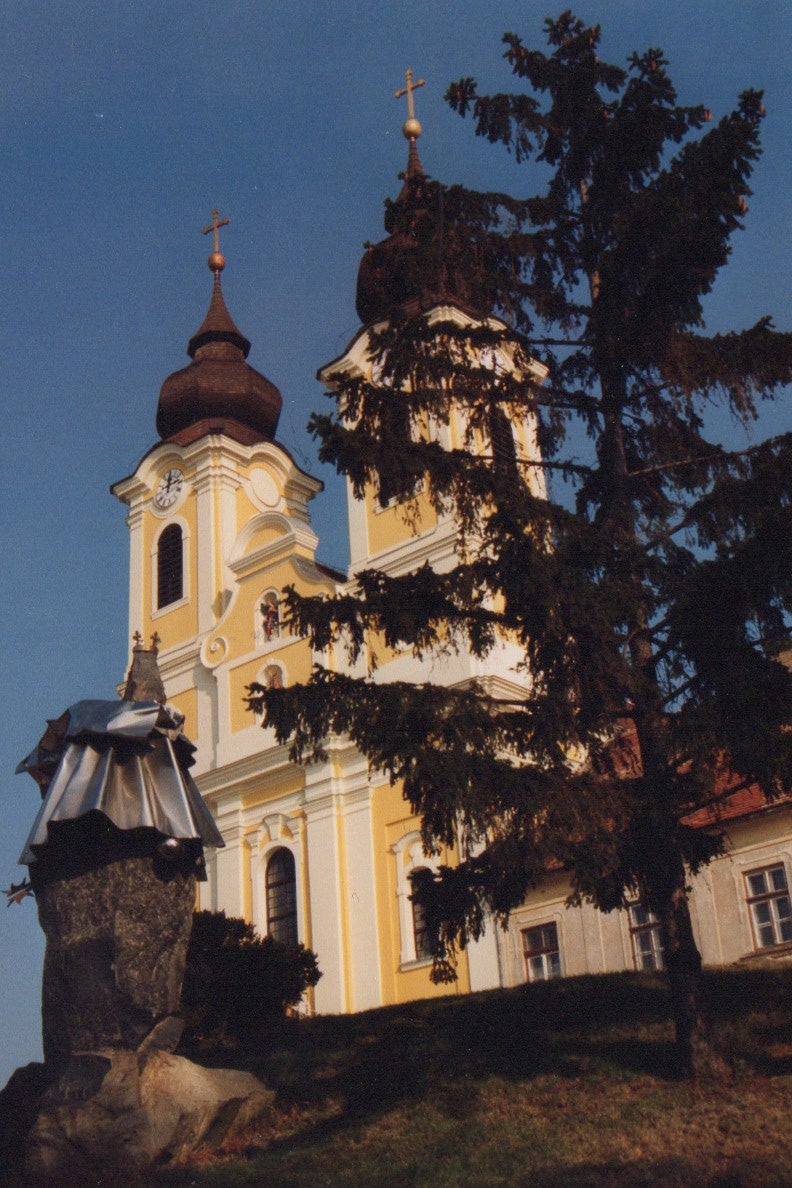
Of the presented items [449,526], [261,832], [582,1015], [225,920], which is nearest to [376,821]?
[261,832]

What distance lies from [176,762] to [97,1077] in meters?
2.68

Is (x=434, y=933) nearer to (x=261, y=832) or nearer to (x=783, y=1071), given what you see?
(x=783, y=1071)

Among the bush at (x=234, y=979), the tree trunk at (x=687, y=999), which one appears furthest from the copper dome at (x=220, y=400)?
the tree trunk at (x=687, y=999)

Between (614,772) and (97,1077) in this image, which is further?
(614,772)

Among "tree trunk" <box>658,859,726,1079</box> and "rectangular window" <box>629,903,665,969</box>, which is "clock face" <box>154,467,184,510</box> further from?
"tree trunk" <box>658,859,726,1079</box>

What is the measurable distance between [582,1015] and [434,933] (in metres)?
3.22

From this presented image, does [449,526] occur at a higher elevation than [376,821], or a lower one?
higher

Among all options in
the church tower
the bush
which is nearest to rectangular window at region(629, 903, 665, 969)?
the church tower

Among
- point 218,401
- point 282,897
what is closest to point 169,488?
point 218,401

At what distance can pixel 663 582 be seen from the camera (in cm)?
1327

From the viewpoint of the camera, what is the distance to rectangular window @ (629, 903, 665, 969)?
74.8 feet

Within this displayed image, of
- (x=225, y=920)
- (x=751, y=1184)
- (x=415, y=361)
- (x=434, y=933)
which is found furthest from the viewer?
(x=225, y=920)

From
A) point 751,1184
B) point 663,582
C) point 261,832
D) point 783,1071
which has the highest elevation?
point 261,832

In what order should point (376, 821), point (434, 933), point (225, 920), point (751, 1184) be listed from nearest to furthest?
point (751, 1184) < point (434, 933) < point (225, 920) < point (376, 821)
